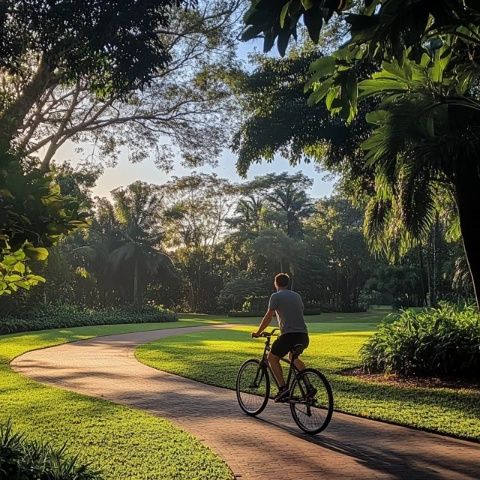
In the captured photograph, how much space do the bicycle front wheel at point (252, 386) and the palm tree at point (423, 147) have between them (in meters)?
3.15

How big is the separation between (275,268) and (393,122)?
48340 mm

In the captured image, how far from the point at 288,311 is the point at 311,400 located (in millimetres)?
1105

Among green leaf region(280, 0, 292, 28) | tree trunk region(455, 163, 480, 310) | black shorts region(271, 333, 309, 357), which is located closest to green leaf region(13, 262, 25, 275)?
green leaf region(280, 0, 292, 28)

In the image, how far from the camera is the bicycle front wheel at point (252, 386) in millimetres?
7629

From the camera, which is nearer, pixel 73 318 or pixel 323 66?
pixel 323 66

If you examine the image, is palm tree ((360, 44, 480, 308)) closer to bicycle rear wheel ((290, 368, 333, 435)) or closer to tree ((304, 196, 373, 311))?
bicycle rear wheel ((290, 368, 333, 435))

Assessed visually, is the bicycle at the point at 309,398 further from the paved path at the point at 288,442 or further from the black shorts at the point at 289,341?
the paved path at the point at 288,442

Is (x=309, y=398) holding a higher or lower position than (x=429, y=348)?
lower

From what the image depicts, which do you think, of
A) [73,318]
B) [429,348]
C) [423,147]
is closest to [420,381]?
[429,348]

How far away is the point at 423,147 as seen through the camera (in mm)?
9719

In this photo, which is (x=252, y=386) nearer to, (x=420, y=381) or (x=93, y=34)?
(x=420, y=381)

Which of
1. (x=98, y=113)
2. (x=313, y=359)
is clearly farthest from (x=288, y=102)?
(x=98, y=113)

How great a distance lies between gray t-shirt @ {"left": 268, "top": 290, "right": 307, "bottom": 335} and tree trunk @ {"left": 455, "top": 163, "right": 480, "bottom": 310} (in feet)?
13.0

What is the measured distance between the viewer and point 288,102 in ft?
50.9
